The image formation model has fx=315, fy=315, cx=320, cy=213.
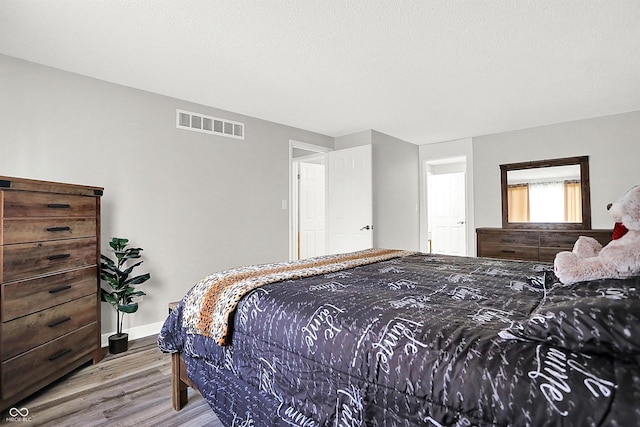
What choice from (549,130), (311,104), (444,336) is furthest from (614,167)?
(444,336)

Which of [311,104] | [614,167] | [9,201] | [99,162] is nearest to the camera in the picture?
[9,201]

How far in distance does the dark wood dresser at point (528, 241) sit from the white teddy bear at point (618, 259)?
11.5 feet

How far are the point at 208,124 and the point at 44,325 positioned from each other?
2.37 metres

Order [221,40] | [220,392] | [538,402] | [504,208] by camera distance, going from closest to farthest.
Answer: [538,402] → [220,392] → [221,40] → [504,208]

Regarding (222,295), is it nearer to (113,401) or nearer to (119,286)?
(113,401)

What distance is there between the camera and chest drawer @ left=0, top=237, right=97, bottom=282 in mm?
1808

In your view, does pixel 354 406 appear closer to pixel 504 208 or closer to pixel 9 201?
pixel 9 201

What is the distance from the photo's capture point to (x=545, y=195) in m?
4.39

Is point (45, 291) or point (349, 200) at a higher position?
point (349, 200)

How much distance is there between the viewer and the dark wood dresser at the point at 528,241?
13.1 feet

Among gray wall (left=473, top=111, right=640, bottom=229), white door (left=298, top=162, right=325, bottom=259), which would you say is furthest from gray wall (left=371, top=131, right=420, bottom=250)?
white door (left=298, top=162, right=325, bottom=259)

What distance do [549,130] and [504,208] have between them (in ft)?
3.95

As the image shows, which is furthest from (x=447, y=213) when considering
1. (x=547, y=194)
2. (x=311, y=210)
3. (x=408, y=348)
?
(x=408, y=348)

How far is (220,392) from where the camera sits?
1513 mm
